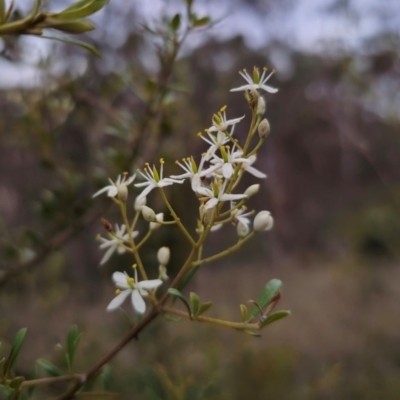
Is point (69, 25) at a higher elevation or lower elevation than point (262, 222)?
higher

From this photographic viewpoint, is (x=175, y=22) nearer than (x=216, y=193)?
No

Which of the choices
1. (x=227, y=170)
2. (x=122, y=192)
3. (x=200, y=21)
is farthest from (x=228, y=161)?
(x=200, y=21)

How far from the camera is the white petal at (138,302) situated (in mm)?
419

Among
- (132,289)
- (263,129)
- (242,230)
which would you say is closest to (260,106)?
(263,129)

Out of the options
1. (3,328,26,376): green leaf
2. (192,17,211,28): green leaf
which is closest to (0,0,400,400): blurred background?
(192,17,211,28): green leaf

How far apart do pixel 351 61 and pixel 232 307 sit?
139 centimetres

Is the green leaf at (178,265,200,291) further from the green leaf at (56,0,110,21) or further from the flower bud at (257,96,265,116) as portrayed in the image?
the green leaf at (56,0,110,21)

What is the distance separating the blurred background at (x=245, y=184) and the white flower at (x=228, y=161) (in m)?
0.42

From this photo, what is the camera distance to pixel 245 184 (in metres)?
0.91

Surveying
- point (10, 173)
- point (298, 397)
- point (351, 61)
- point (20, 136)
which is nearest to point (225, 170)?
point (20, 136)

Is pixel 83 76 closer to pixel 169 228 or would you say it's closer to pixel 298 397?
pixel 169 228

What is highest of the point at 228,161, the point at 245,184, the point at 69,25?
the point at 69,25

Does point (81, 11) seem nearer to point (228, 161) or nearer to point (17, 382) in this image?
point (228, 161)

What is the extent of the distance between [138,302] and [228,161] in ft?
0.55
